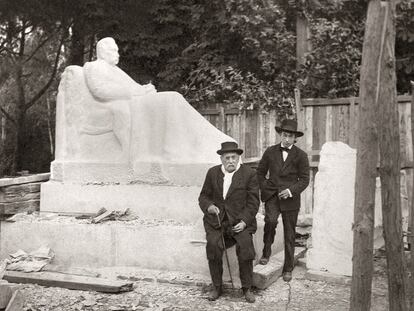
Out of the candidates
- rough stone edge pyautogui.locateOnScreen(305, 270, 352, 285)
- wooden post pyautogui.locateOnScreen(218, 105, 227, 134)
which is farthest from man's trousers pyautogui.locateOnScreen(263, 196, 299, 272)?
wooden post pyautogui.locateOnScreen(218, 105, 227, 134)

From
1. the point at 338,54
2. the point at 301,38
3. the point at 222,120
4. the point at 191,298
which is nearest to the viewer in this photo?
the point at 191,298

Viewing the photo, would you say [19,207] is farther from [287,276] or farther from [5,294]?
[287,276]

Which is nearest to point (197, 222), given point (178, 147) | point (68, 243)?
point (178, 147)

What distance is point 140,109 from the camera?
688cm

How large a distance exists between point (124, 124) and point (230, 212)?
7.00ft

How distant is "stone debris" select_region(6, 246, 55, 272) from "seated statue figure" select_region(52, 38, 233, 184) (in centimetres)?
124

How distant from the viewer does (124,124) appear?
6.86 metres

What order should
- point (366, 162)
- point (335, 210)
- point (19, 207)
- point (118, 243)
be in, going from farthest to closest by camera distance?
point (19, 207) < point (118, 243) < point (335, 210) < point (366, 162)

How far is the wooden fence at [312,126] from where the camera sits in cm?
818

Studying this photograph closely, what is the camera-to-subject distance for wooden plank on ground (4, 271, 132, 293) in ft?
18.0

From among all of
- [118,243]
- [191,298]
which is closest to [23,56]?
[118,243]

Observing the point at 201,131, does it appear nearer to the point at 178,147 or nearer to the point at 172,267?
the point at 178,147

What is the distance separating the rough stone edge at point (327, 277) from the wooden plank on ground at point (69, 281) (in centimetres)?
194

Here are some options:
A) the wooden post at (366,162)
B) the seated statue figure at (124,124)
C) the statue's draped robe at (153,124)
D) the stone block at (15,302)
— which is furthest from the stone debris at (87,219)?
the wooden post at (366,162)
